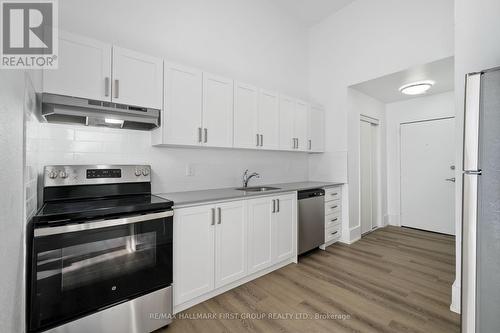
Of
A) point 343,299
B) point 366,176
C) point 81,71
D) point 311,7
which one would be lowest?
point 343,299

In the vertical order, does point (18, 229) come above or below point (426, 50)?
below

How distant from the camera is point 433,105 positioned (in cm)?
401

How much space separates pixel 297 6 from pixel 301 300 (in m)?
4.21

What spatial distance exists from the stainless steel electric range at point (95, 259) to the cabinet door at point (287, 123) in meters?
1.98

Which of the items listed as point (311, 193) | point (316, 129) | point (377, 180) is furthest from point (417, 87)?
point (311, 193)

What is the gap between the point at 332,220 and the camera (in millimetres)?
3432

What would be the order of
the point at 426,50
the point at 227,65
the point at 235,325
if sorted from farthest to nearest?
the point at 227,65 < the point at 426,50 < the point at 235,325

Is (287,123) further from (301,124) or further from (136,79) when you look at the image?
(136,79)

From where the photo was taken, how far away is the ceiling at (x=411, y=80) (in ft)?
9.55

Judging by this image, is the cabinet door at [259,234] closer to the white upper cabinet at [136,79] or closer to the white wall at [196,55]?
the white wall at [196,55]

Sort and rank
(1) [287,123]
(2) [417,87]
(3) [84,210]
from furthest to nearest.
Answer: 1. (2) [417,87]
2. (1) [287,123]
3. (3) [84,210]

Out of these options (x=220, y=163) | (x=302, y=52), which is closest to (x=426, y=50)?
(x=302, y=52)

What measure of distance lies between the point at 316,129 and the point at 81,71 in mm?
3154

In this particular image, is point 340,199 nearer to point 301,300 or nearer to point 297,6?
point 301,300
